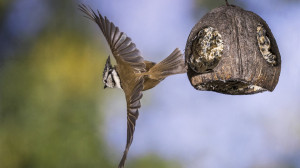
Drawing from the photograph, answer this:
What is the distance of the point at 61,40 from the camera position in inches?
196

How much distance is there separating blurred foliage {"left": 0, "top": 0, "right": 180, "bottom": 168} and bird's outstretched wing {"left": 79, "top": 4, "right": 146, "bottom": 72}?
2110mm

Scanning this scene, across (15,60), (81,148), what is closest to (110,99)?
(81,148)

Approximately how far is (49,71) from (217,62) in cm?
255

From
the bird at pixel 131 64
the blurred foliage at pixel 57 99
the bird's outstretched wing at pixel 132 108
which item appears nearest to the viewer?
the bird's outstretched wing at pixel 132 108

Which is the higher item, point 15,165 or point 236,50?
point 236,50

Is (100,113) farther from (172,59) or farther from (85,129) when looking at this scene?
(172,59)

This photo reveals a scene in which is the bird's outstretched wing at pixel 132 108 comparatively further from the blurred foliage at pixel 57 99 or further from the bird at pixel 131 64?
the blurred foliage at pixel 57 99

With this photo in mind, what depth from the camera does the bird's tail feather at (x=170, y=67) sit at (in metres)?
2.80

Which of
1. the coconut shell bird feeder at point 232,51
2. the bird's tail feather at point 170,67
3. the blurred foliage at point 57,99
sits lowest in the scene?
the blurred foliage at point 57,99

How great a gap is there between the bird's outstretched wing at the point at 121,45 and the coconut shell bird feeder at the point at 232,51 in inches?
11.1

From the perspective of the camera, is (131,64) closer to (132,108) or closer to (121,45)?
(121,45)

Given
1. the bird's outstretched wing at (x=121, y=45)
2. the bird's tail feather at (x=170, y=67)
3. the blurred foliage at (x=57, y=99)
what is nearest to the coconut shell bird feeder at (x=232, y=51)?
the bird's tail feather at (x=170, y=67)

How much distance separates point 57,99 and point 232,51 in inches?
104

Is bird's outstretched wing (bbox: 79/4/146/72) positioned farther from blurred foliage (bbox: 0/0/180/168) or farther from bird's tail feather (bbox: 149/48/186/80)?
blurred foliage (bbox: 0/0/180/168)
